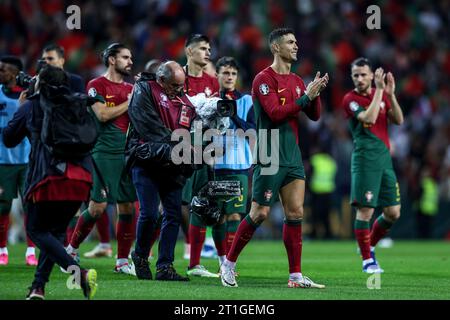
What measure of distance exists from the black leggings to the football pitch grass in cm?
34

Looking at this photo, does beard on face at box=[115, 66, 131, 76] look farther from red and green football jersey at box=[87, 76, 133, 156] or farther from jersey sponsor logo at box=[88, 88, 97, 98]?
jersey sponsor logo at box=[88, 88, 97, 98]

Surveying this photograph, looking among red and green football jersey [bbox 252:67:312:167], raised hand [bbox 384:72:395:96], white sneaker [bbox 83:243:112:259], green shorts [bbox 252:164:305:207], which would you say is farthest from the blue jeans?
white sneaker [bbox 83:243:112:259]

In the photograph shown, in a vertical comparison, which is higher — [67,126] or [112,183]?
[67,126]

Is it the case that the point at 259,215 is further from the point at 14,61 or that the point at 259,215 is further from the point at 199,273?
the point at 14,61

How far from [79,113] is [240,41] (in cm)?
1630

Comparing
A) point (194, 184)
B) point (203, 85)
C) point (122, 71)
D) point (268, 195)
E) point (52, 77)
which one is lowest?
point (268, 195)

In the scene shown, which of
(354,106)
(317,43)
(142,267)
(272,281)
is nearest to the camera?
(142,267)

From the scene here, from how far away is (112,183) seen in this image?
1140 centimetres

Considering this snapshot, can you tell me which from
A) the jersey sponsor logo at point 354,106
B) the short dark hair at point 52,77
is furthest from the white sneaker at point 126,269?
the jersey sponsor logo at point 354,106

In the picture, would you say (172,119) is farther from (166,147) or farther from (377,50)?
(377,50)

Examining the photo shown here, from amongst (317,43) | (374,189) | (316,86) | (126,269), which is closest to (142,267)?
(126,269)

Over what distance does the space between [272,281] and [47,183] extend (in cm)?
338

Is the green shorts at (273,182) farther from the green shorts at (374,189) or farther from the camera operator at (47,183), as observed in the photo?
the green shorts at (374,189)

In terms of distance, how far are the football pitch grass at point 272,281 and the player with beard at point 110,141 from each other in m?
0.72
